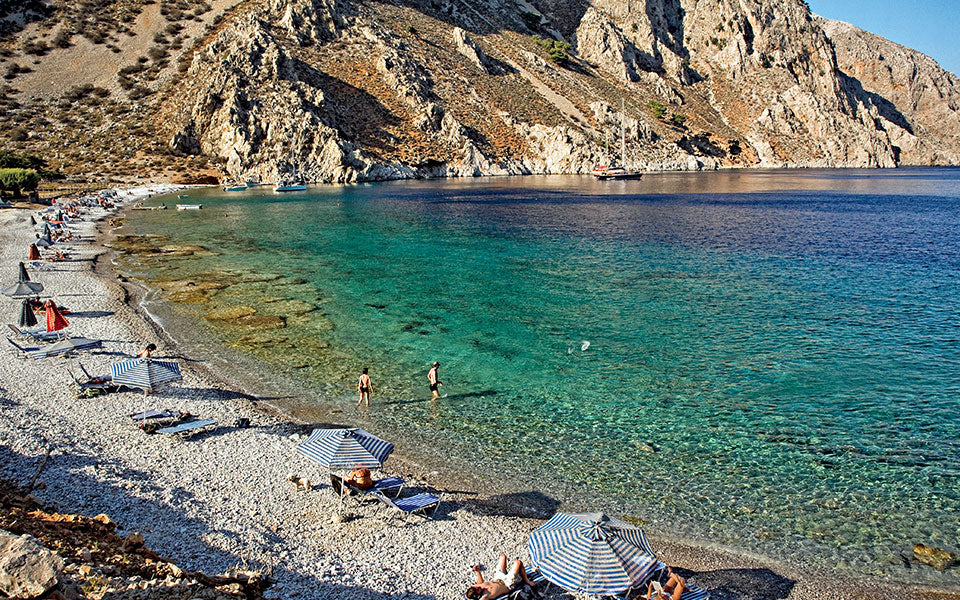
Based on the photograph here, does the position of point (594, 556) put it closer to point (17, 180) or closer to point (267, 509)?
point (267, 509)

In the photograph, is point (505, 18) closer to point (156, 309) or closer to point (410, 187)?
point (410, 187)

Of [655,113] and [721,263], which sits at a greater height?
[655,113]

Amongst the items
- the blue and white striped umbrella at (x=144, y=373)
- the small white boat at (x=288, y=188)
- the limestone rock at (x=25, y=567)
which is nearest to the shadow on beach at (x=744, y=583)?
the limestone rock at (x=25, y=567)

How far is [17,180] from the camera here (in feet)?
229

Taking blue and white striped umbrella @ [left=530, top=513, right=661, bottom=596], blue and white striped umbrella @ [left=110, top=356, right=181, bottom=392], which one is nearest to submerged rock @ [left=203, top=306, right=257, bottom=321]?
blue and white striped umbrella @ [left=110, top=356, right=181, bottom=392]

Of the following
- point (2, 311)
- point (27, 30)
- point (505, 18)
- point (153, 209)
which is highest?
point (505, 18)

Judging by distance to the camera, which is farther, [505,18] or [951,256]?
[505,18]

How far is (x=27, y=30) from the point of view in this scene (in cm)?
12769

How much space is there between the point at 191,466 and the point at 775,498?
46.8 ft

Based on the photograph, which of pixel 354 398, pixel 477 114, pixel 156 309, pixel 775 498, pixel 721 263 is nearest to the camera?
pixel 775 498

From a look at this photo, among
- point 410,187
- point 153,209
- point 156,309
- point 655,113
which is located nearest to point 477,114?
point 410,187

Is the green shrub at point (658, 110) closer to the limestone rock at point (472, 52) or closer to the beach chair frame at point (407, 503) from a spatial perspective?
the limestone rock at point (472, 52)

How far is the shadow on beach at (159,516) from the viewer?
10586 mm

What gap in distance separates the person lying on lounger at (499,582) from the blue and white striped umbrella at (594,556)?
0.38 meters
